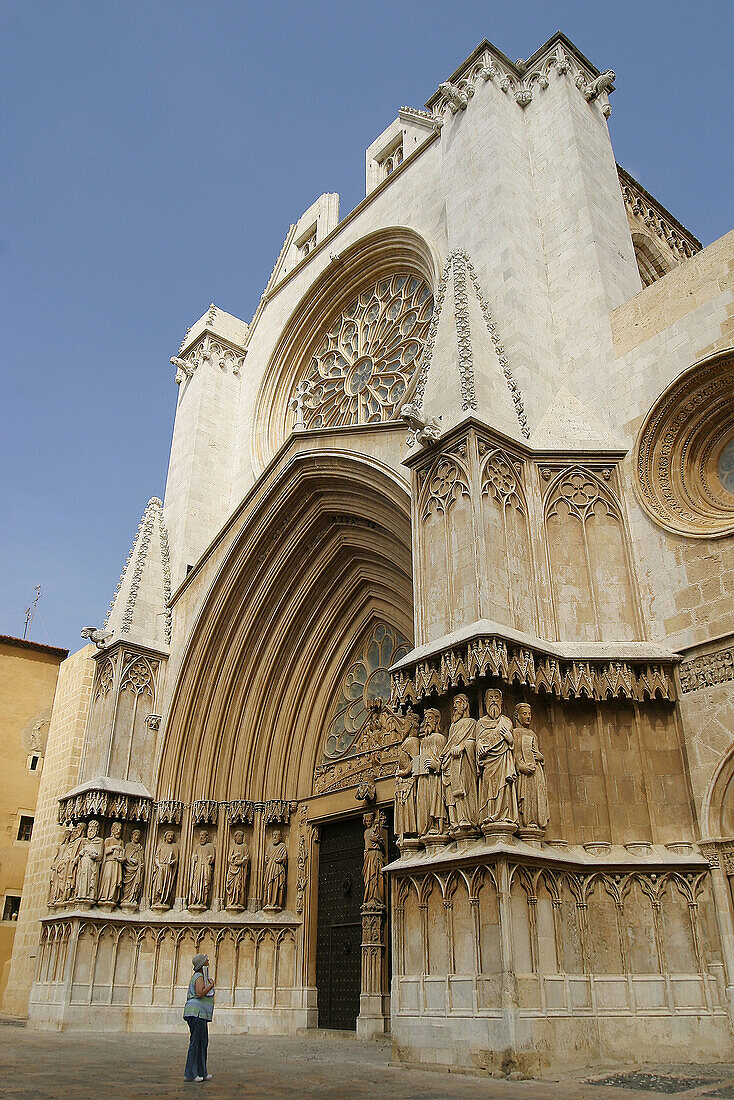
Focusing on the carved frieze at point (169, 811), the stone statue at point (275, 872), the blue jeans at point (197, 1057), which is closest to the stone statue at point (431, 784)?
the blue jeans at point (197, 1057)

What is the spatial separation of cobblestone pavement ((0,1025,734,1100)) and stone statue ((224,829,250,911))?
3.40 metres

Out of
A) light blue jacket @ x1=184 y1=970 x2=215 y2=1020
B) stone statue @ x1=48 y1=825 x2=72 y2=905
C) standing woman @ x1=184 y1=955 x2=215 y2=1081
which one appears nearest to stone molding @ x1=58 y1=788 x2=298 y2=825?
stone statue @ x1=48 y1=825 x2=72 y2=905

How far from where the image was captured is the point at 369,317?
1597 centimetres

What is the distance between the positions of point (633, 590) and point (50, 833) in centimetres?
1157

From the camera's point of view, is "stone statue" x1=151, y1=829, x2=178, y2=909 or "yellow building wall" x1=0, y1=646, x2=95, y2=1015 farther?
"yellow building wall" x1=0, y1=646, x2=95, y2=1015

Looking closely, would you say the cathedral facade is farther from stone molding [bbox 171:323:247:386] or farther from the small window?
the small window

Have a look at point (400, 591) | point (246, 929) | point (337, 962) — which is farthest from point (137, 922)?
point (400, 591)

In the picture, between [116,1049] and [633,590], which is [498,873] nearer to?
[633,590]

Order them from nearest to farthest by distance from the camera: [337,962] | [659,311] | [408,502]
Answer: [659,311]
[408,502]
[337,962]

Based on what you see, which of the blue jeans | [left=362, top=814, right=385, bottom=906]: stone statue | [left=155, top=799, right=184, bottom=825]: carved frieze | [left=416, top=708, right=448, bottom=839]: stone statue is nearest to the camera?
the blue jeans

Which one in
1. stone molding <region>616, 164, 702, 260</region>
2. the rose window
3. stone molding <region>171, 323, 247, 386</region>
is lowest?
the rose window

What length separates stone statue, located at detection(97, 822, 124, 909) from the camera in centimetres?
1225

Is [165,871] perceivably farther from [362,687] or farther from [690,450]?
[690,450]

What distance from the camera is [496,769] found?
7.22 meters
